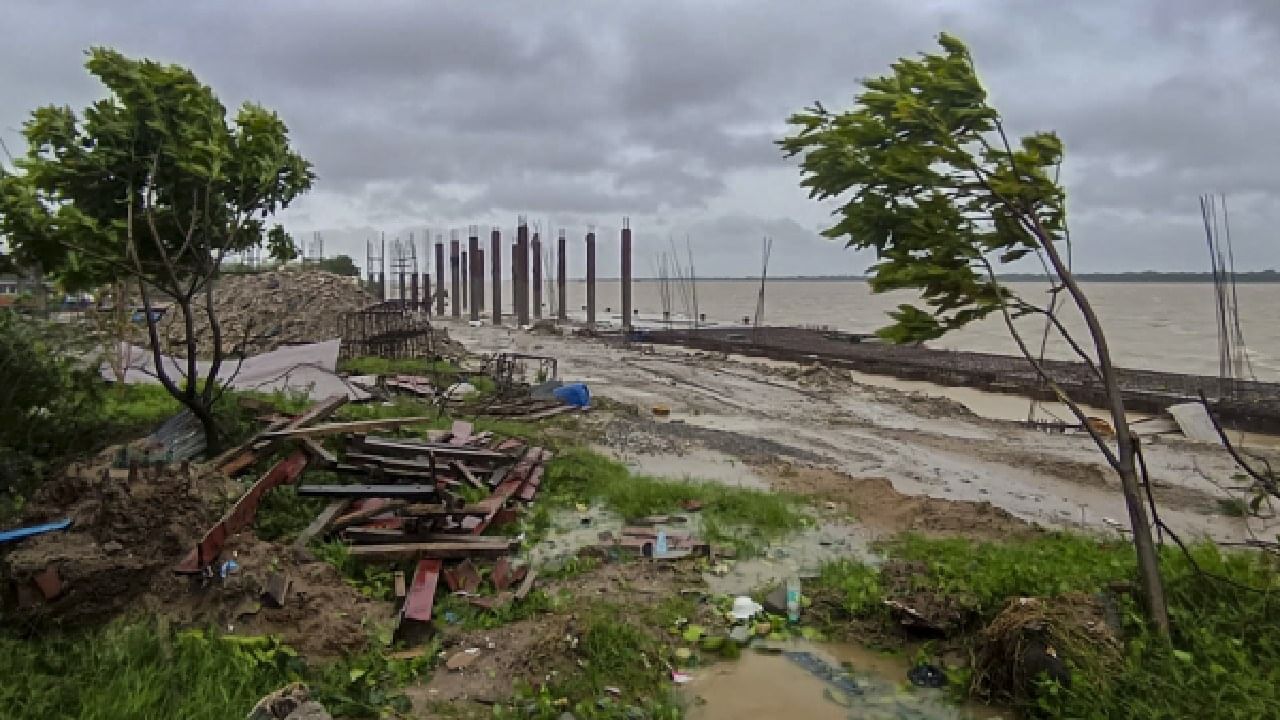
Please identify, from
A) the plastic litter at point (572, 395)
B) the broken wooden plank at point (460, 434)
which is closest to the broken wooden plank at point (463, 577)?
the broken wooden plank at point (460, 434)

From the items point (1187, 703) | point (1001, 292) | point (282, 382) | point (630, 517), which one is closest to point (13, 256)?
point (282, 382)

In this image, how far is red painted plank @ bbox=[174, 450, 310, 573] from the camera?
17.7 feet

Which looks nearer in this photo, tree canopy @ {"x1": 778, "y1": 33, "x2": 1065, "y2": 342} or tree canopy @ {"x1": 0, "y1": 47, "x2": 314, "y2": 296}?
tree canopy @ {"x1": 778, "y1": 33, "x2": 1065, "y2": 342}

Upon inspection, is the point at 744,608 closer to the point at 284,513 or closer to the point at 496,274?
the point at 284,513

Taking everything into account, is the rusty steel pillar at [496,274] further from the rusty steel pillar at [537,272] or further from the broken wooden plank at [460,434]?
the broken wooden plank at [460,434]

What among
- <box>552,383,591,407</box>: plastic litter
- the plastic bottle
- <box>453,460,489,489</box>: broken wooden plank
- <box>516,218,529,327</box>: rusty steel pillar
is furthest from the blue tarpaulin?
<box>516,218,529,327</box>: rusty steel pillar

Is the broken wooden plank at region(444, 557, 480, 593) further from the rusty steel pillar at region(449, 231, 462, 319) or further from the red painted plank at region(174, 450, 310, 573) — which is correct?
the rusty steel pillar at region(449, 231, 462, 319)

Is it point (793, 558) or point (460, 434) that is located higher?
point (460, 434)

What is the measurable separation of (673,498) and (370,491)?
3.21 meters

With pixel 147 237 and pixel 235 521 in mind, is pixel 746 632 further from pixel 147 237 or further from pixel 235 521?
pixel 147 237

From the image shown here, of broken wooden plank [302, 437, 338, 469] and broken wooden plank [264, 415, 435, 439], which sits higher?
broken wooden plank [264, 415, 435, 439]

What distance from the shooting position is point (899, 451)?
1357 cm

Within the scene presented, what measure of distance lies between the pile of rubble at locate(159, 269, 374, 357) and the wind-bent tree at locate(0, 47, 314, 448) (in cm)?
1441

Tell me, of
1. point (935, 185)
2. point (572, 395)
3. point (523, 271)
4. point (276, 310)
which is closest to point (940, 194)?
point (935, 185)
